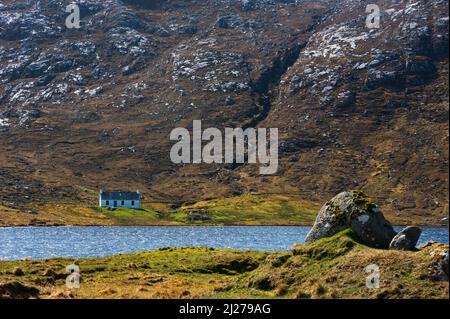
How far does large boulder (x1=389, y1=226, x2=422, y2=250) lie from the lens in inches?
1633

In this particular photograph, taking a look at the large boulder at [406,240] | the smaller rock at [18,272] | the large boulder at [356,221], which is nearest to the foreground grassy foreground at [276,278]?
the smaller rock at [18,272]

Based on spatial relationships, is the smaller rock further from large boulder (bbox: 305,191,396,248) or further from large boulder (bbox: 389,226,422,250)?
large boulder (bbox: 389,226,422,250)

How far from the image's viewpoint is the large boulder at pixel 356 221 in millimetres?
43594

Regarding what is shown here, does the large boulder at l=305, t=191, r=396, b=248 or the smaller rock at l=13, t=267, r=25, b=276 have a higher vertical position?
the large boulder at l=305, t=191, r=396, b=248

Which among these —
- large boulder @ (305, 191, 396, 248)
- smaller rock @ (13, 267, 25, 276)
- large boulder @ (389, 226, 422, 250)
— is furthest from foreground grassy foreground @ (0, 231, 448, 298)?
large boulder @ (389, 226, 422, 250)

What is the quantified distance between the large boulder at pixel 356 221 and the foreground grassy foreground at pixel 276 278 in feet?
4.12

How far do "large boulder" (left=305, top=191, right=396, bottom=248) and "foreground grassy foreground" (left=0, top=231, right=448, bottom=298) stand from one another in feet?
4.12

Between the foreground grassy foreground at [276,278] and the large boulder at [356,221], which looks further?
the large boulder at [356,221]

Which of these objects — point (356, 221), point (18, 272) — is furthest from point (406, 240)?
point (18, 272)

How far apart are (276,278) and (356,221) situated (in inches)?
287

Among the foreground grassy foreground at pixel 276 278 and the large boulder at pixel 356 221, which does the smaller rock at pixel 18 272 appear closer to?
the foreground grassy foreground at pixel 276 278

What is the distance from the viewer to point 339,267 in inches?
1549

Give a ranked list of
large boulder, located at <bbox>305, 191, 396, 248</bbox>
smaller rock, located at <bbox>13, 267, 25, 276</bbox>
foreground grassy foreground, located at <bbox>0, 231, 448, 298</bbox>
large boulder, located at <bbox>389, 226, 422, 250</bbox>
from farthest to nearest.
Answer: smaller rock, located at <bbox>13, 267, 25, 276</bbox>
large boulder, located at <bbox>305, 191, 396, 248</bbox>
large boulder, located at <bbox>389, 226, 422, 250</bbox>
foreground grassy foreground, located at <bbox>0, 231, 448, 298</bbox>
